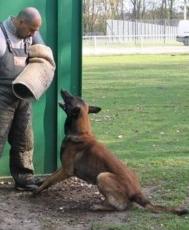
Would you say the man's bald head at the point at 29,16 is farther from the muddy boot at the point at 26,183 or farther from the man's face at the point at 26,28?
the muddy boot at the point at 26,183

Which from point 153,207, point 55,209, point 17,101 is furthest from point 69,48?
A: point 153,207

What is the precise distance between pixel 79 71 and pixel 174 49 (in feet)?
137

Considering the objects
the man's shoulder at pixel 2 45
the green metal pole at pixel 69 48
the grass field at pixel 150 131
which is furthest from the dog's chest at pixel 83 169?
the man's shoulder at pixel 2 45

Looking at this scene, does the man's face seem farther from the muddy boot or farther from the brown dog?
the muddy boot

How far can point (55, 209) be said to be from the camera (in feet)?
22.1

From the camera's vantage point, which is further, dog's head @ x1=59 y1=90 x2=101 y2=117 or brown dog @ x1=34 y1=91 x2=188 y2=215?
dog's head @ x1=59 y1=90 x2=101 y2=117

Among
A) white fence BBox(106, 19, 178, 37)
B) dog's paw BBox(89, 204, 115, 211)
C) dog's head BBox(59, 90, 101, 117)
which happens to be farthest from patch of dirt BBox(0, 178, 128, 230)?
white fence BBox(106, 19, 178, 37)

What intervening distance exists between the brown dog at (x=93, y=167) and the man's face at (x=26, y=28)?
850 mm

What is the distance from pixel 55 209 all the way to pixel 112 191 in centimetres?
71

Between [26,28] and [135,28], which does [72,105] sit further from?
[135,28]

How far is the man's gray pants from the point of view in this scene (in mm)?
6766

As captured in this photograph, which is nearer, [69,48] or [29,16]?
[29,16]

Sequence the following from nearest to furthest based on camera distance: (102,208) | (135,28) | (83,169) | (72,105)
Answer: (102,208) < (83,169) < (72,105) < (135,28)

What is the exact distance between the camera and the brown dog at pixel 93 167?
21.1ft
